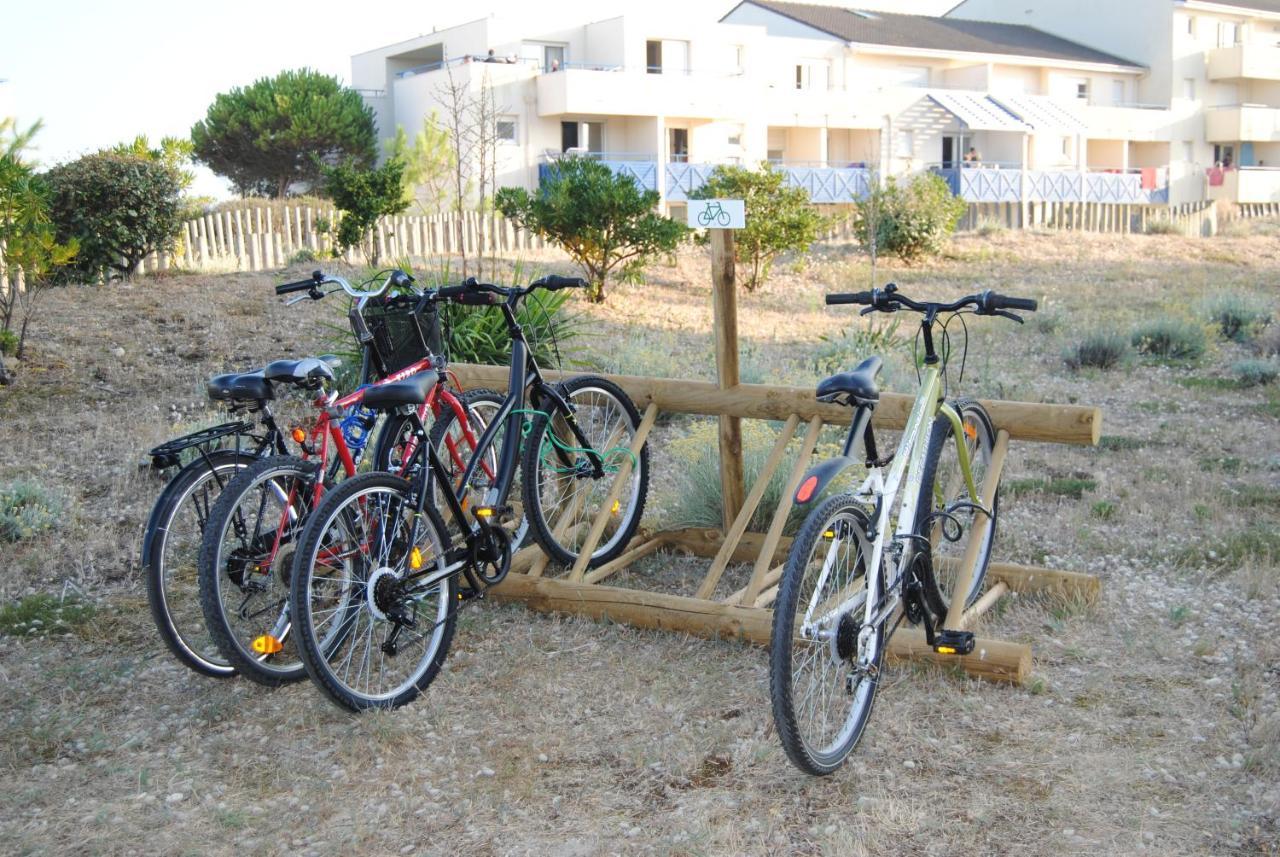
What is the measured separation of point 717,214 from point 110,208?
10.9 m

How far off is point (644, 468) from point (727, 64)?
116ft

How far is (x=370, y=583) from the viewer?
4.03 metres

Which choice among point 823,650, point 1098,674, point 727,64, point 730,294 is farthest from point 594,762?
point 727,64

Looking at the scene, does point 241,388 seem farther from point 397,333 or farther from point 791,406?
point 791,406

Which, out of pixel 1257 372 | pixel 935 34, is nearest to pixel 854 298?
pixel 1257 372

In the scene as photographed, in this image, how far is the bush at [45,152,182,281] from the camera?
14.0 metres

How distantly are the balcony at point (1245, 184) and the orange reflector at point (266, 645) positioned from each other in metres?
45.3

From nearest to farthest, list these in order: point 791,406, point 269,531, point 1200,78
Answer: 1. point 269,531
2. point 791,406
3. point 1200,78

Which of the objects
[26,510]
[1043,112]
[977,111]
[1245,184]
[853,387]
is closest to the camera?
[853,387]

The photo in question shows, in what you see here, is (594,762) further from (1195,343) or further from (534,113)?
(534,113)

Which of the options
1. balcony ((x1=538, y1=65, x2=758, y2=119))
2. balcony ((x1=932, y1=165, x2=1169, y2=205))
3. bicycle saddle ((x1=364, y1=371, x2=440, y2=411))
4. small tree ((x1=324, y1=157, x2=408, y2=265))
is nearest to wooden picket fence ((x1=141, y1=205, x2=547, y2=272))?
small tree ((x1=324, y1=157, x2=408, y2=265))

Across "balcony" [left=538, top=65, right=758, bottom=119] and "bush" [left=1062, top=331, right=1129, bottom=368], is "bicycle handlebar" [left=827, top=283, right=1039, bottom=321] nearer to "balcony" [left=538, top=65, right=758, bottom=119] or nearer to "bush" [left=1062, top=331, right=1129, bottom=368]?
"bush" [left=1062, top=331, right=1129, bottom=368]

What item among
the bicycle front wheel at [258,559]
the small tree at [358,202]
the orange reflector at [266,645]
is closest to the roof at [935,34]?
the small tree at [358,202]

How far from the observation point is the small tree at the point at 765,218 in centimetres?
1738
